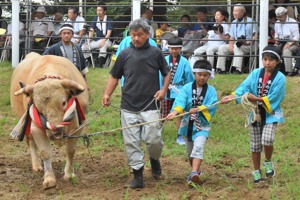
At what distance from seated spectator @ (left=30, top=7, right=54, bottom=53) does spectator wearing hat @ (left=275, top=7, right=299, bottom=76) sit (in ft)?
17.5

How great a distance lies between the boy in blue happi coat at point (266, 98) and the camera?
773 centimetres

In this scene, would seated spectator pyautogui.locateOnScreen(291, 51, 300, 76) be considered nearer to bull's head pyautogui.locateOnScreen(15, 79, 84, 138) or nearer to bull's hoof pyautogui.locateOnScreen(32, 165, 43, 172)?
bull's hoof pyautogui.locateOnScreen(32, 165, 43, 172)

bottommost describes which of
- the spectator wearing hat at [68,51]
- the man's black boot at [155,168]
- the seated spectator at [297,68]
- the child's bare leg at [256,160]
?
the man's black boot at [155,168]

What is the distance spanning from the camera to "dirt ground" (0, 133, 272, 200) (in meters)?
7.48

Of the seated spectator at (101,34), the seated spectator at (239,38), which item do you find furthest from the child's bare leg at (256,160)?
the seated spectator at (101,34)

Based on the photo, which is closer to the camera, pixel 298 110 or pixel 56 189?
pixel 56 189

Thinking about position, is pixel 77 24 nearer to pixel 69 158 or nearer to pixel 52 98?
pixel 69 158

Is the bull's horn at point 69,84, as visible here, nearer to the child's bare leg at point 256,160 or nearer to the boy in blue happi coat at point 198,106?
the boy in blue happi coat at point 198,106

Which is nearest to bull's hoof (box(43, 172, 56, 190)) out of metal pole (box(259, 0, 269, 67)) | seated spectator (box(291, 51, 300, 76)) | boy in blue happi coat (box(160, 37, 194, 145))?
boy in blue happi coat (box(160, 37, 194, 145))

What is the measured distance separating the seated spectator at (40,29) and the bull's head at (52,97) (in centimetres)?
800

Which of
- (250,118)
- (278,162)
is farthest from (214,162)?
(250,118)

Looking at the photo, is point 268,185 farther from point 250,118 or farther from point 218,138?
point 218,138

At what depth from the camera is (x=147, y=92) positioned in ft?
26.0

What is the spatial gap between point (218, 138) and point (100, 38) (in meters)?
5.12
